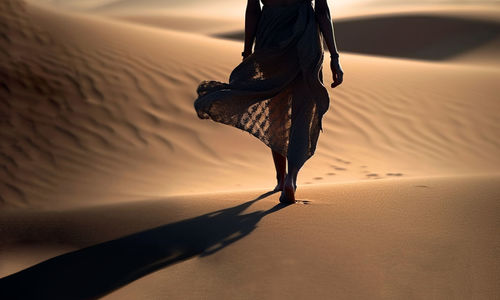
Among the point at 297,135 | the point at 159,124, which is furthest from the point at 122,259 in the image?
the point at 159,124

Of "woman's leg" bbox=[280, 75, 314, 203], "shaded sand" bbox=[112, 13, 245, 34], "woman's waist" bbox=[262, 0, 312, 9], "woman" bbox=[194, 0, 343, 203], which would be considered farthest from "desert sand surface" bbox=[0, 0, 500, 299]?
"shaded sand" bbox=[112, 13, 245, 34]

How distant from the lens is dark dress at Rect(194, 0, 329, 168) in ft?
12.1

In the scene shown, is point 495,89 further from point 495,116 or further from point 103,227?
point 103,227

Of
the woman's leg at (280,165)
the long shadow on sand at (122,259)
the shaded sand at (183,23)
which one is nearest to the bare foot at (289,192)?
the long shadow on sand at (122,259)

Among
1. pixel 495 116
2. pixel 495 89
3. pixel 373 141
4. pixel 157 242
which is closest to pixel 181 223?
pixel 157 242

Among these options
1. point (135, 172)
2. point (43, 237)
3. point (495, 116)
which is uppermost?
point (43, 237)

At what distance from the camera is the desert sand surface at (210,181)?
269 cm

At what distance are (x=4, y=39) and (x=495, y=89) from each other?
7130 millimetres

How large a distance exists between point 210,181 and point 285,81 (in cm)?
198

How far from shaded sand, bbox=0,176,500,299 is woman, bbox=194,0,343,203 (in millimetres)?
474

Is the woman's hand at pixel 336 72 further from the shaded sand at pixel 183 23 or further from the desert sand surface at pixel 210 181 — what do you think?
the shaded sand at pixel 183 23

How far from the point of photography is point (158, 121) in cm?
685

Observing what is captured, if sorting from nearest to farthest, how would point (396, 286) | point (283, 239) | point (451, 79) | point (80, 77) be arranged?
point (396, 286), point (283, 239), point (80, 77), point (451, 79)

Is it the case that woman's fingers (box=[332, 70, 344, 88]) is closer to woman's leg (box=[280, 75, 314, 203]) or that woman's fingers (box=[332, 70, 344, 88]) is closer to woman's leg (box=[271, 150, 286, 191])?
woman's leg (box=[280, 75, 314, 203])
